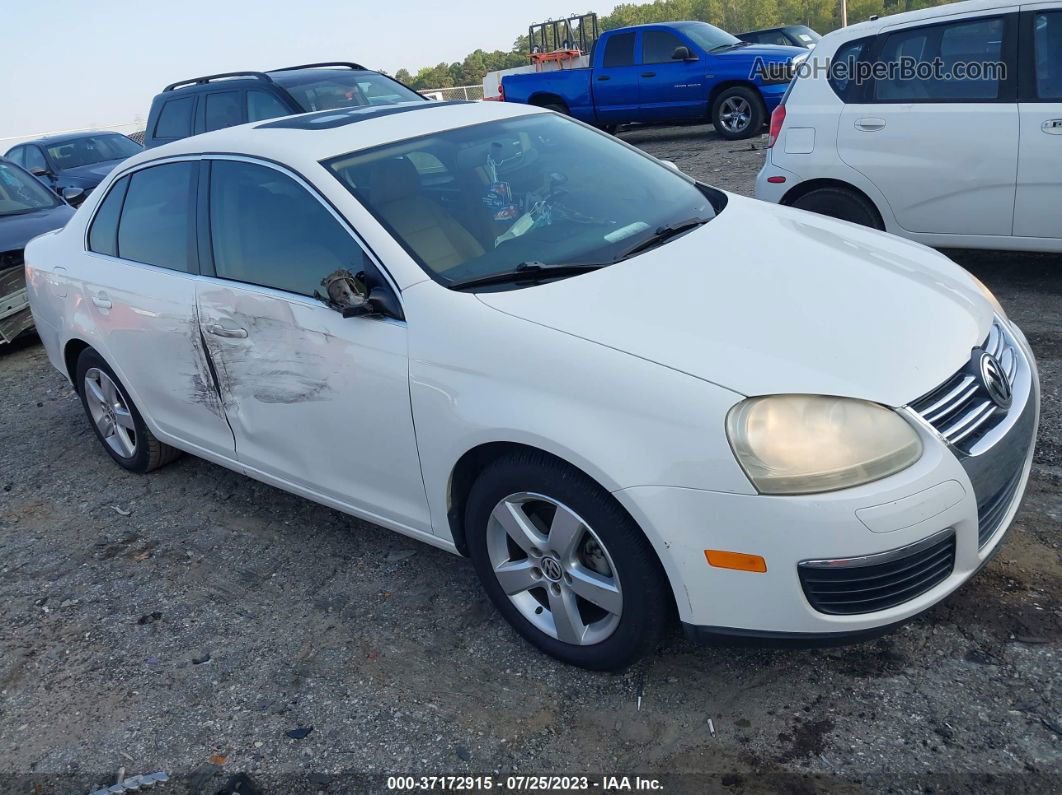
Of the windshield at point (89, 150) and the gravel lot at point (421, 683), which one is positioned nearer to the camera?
the gravel lot at point (421, 683)

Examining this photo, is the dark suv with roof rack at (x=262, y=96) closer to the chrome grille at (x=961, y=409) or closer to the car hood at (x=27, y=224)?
the car hood at (x=27, y=224)

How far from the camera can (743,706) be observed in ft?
8.86

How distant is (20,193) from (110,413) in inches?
182

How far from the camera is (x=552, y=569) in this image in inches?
111

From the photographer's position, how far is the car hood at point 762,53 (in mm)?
13094

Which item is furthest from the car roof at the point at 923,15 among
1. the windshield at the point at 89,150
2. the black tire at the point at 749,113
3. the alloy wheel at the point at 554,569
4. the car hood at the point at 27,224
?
the windshield at the point at 89,150

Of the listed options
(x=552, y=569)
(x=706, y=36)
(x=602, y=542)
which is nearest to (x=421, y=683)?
(x=552, y=569)

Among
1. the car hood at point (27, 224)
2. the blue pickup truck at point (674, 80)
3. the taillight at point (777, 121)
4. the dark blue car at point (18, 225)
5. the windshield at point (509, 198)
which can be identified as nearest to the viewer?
the windshield at point (509, 198)

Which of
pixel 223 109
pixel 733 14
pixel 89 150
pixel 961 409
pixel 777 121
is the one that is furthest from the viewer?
pixel 733 14

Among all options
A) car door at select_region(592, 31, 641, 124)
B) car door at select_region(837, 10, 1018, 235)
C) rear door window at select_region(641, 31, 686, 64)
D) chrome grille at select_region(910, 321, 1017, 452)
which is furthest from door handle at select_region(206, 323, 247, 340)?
car door at select_region(592, 31, 641, 124)

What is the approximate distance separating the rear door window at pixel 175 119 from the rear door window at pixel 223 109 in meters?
0.28

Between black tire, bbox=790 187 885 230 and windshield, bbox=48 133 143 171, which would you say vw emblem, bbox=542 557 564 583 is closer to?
black tire, bbox=790 187 885 230

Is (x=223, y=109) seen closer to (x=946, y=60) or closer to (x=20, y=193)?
(x=20, y=193)

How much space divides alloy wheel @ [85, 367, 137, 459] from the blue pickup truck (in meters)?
10.7
